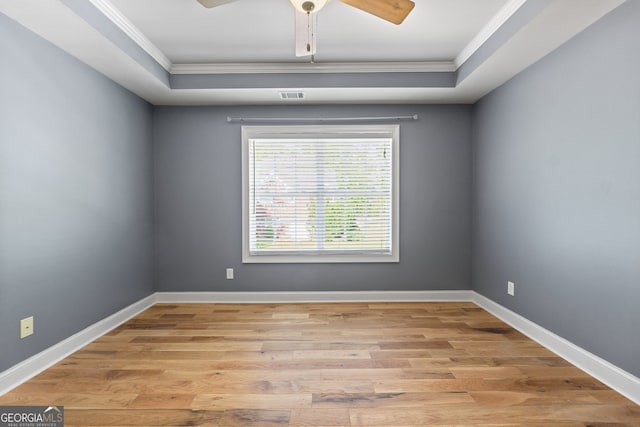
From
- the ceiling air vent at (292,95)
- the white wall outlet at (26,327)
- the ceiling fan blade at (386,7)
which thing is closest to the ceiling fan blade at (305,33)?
the ceiling fan blade at (386,7)

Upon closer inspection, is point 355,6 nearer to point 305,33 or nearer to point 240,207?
point 305,33

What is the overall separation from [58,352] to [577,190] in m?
3.89

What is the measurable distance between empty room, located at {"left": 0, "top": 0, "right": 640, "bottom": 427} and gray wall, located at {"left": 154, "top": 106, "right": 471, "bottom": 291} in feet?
0.09

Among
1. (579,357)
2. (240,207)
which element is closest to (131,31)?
(240,207)

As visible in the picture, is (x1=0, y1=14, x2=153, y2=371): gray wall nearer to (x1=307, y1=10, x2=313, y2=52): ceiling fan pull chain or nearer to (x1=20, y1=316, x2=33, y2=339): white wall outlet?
(x1=20, y1=316, x2=33, y2=339): white wall outlet

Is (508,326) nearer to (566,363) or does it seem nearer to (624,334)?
(566,363)

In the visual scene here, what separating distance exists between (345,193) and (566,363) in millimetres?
2526

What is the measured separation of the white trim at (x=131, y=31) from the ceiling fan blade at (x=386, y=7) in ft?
5.42

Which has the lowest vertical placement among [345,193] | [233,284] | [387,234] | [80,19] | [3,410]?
[3,410]

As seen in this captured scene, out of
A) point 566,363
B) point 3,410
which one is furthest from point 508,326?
point 3,410

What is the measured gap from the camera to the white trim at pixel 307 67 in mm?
3410

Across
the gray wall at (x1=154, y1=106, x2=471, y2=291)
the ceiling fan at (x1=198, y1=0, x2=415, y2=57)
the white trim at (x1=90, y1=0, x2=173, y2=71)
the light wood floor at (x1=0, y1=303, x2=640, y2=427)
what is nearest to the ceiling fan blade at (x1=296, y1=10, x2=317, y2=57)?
the ceiling fan at (x1=198, y1=0, x2=415, y2=57)

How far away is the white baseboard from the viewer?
211 centimetres

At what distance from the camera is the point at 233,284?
13.2ft
